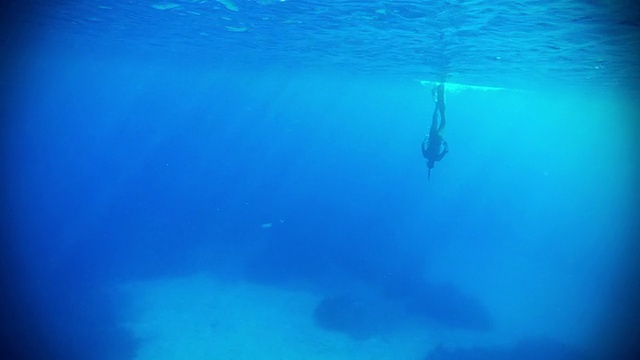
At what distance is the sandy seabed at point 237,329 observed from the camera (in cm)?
1599

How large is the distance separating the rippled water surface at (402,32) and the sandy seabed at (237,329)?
13150mm

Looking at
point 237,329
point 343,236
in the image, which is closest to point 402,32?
point 237,329

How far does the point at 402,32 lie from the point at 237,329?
14.6m

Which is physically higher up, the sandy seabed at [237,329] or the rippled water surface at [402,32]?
the rippled water surface at [402,32]

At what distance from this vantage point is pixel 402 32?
13.1m

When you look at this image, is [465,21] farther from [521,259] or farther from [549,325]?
[521,259]

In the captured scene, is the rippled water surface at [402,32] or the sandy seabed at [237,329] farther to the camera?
the sandy seabed at [237,329]

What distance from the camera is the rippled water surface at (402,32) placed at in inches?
389

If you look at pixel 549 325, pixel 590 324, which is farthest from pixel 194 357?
pixel 590 324

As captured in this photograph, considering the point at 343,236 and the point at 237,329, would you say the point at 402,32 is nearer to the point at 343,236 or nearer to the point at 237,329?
the point at 237,329

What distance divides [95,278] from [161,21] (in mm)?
16557

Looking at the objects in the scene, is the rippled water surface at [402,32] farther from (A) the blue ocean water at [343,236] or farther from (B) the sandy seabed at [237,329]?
→ (B) the sandy seabed at [237,329]

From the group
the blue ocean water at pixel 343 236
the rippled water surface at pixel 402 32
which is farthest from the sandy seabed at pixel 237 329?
the rippled water surface at pixel 402 32

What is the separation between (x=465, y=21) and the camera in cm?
1083
